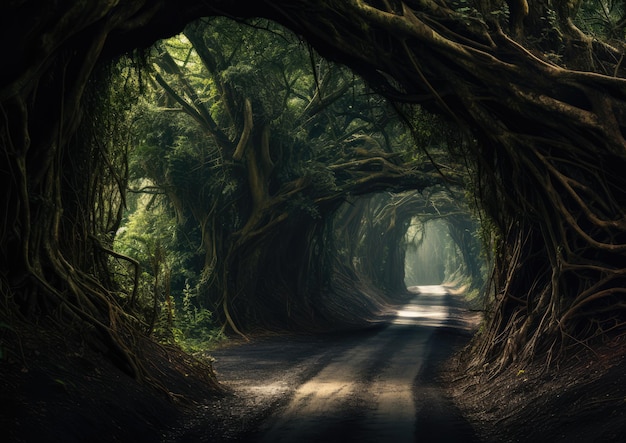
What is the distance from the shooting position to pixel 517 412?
812 centimetres

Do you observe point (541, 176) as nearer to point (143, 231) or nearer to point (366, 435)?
point (366, 435)

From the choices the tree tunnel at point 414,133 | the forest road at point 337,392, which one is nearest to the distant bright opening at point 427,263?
the forest road at point 337,392

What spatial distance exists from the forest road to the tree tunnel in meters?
1.33

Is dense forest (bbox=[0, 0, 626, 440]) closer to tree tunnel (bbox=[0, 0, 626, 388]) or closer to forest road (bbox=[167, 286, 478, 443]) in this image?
tree tunnel (bbox=[0, 0, 626, 388])

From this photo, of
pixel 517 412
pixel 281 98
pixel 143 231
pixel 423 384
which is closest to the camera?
pixel 517 412

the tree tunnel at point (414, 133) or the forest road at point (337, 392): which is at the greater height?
the tree tunnel at point (414, 133)

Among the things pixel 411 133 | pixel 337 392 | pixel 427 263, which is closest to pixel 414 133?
pixel 411 133

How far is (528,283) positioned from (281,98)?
438 inches

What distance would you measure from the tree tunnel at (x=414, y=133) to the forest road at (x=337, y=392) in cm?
133

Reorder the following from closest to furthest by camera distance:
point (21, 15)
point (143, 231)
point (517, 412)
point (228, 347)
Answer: point (21, 15), point (517, 412), point (228, 347), point (143, 231)

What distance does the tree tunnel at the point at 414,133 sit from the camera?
7.61 meters

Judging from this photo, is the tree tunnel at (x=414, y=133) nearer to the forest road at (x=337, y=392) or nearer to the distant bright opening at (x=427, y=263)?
the forest road at (x=337, y=392)

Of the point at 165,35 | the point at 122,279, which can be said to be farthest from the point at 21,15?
the point at 122,279

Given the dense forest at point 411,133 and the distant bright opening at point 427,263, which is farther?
the distant bright opening at point 427,263
